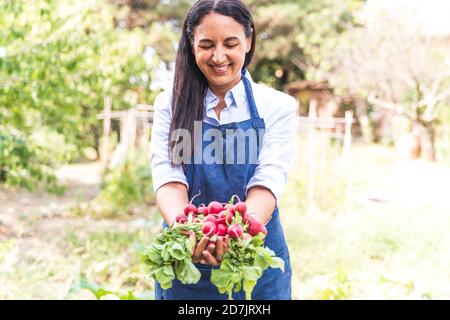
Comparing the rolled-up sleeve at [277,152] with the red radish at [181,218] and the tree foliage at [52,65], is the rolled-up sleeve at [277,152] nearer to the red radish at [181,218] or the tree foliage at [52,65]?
the red radish at [181,218]

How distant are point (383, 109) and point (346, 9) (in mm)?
2590

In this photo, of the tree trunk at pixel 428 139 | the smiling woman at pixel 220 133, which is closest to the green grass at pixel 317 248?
the smiling woman at pixel 220 133

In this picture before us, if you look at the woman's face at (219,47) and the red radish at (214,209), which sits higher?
the woman's face at (219,47)

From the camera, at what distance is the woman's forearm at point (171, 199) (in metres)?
1.47

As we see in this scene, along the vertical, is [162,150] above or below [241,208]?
above

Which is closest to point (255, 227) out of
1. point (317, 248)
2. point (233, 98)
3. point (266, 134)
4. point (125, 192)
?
point (266, 134)

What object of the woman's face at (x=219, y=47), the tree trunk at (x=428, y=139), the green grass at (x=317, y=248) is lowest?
the green grass at (x=317, y=248)

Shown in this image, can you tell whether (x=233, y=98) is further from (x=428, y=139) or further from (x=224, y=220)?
(x=428, y=139)

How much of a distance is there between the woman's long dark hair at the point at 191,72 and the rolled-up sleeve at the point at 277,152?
0.65 feet

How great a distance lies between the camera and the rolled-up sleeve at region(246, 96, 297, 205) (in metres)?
1.51

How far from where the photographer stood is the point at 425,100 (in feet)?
38.7

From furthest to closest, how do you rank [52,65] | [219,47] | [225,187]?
1. [52,65]
2. [225,187]
3. [219,47]

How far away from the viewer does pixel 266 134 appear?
1.58m

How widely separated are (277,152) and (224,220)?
289 mm
